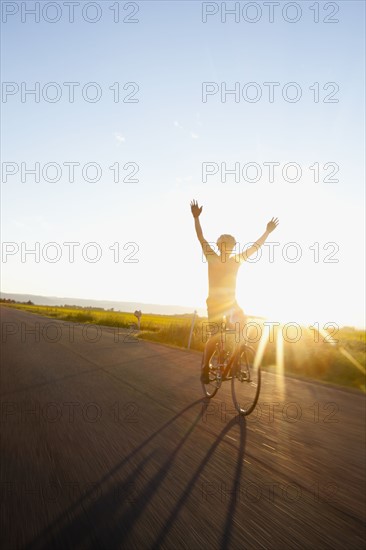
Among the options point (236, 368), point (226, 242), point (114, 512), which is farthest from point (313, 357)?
point (114, 512)

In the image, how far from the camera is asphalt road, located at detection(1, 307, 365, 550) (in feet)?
8.12

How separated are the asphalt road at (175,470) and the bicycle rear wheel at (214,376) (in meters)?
0.22

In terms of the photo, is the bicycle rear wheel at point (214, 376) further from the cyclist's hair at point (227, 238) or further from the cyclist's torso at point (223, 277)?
the cyclist's hair at point (227, 238)

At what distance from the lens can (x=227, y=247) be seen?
240 inches

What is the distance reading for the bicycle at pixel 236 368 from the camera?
5766 millimetres

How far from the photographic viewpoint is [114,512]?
2660 millimetres

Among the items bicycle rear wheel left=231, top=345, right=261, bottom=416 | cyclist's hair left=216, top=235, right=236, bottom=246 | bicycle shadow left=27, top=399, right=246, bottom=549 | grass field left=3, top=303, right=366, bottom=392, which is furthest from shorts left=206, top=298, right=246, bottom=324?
grass field left=3, top=303, right=366, bottom=392

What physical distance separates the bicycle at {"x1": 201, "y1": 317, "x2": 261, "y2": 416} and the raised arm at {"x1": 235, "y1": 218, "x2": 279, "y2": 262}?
0.96 metres

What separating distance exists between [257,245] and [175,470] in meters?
3.57

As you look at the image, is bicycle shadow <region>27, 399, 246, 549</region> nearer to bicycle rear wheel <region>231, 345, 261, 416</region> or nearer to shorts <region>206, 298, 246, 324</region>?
bicycle rear wheel <region>231, 345, 261, 416</region>

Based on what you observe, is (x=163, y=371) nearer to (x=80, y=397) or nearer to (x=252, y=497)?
(x=80, y=397)

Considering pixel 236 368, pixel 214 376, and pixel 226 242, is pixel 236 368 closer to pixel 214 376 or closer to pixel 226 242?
pixel 214 376

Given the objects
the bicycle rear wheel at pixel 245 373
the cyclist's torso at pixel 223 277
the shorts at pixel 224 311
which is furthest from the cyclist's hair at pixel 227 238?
the bicycle rear wheel at pixel 245 373

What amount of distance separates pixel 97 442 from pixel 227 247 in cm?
320
